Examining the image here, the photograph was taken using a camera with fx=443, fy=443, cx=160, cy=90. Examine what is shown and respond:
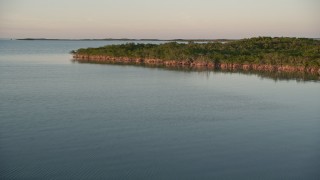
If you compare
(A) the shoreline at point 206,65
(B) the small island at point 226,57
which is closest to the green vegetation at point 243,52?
(B) the small island at point 226,57

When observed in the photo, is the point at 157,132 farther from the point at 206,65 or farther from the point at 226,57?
the point at 226,57

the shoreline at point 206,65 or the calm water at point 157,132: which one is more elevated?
the shoreline at point 206,65

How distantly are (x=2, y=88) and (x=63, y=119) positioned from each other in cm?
1135

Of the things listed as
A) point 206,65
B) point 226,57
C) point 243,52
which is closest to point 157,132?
point 206,65

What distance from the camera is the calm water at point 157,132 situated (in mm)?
12891

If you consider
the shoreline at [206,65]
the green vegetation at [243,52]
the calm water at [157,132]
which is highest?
the green vegetation at [243,52]

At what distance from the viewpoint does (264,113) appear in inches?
862

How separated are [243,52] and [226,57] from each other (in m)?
5.66

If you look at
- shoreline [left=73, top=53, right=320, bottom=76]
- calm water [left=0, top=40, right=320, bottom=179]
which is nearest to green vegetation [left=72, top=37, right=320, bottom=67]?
shoreline [left=73, top=53, right=320, bottom=76]

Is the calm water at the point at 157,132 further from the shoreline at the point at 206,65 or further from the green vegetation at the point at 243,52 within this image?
the green vegetation at the point at 243,52

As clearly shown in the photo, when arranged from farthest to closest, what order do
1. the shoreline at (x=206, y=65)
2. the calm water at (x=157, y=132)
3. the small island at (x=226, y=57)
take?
1. the small island at (x=226, y=57)
2. the shoreline at (x=206, y=65)
3. the calm water at (x=157, y=132)

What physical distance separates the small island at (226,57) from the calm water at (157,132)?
42.6ft

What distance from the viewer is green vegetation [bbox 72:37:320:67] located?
44.8 meters

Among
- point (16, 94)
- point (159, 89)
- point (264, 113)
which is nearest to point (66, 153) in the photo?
point (264, 113)
